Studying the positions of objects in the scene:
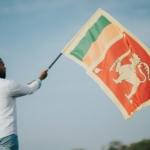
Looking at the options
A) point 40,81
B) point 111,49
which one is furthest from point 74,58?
point 40,81

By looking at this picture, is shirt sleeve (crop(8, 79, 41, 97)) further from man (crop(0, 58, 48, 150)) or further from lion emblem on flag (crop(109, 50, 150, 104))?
lion emblem on flag (crop(109, 50, 150, 104))

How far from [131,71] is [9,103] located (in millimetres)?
3202

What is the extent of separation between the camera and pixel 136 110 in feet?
21.7

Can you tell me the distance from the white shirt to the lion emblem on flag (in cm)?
274

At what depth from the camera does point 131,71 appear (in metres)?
6.89

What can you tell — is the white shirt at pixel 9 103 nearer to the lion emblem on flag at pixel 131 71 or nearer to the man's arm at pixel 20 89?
the man's arm at pixel 20 89

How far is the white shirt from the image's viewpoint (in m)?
4.31

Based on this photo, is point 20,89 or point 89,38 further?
point 89,38

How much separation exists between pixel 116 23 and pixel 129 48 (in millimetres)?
621

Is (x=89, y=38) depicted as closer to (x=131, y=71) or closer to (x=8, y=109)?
(x=131, y=71)

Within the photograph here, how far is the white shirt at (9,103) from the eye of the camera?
431cm

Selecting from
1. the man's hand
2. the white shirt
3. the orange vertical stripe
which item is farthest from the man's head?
the orange vertical stripe

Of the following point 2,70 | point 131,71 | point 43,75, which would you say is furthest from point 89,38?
point 2,70

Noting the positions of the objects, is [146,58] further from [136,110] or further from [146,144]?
[146,144]
